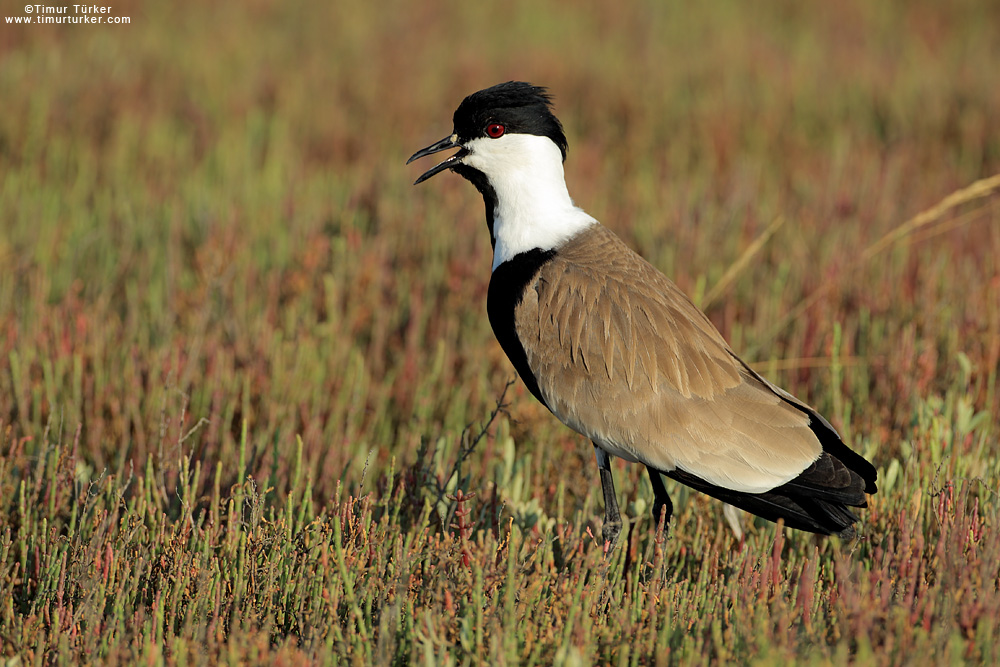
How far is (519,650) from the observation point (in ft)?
7.71

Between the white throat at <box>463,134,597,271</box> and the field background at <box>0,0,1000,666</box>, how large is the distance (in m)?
0.78

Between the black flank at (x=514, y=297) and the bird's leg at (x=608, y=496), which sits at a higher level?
the black flank at (x=514, y=297)

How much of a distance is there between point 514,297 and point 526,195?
1.35ft

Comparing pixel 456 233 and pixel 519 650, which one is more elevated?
pixel 456 233

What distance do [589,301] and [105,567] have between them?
168 cm

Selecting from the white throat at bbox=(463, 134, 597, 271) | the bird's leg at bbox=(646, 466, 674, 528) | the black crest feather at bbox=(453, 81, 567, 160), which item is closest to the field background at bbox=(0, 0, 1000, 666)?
the bird's leg at bbox=(646, 466, 674, 528)

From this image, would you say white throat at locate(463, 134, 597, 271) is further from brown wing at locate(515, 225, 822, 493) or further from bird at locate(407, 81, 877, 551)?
brown wing at locate(515, 225, 822, 493)

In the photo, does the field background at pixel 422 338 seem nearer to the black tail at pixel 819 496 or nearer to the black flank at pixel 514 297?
the black tail at pixel 819 496

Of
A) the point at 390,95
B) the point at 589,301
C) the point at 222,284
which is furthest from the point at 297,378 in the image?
the point at 390,95

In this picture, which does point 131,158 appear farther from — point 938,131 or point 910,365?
point 938,131

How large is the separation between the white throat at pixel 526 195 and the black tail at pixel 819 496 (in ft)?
3.34

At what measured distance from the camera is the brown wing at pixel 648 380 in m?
2.90

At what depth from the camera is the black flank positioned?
3.18 meters

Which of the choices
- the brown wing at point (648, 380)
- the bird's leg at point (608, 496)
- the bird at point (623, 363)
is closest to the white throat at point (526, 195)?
the bird at point (623, 363)
